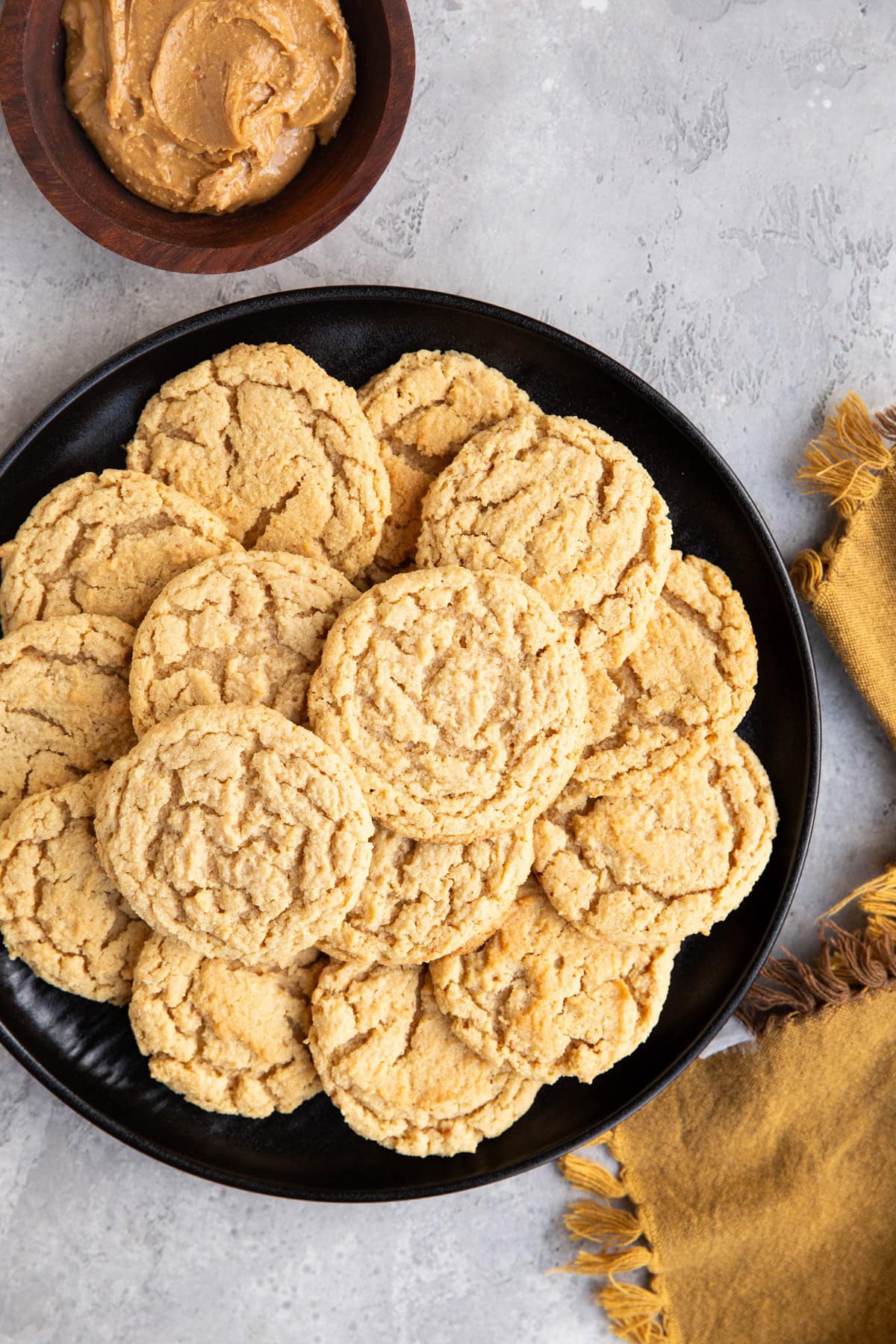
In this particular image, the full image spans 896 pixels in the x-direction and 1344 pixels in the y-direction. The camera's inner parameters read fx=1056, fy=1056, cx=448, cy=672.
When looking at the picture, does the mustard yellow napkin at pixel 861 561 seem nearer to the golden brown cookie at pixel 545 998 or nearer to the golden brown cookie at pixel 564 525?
the golden brown cookie at pixel 564 525

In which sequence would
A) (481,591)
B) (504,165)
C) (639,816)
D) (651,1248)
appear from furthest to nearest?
(651,1248) < (504,165) < (639,816) < (481,591)

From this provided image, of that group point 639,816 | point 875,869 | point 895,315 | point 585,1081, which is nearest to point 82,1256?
point 585,1081

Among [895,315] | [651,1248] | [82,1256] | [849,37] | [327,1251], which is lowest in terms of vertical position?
[82,1256]

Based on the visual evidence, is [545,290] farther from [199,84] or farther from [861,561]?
[861,561]

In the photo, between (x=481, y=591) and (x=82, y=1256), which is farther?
(x=82, y=1256)

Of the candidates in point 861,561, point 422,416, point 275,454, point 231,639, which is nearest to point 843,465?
point 861,561

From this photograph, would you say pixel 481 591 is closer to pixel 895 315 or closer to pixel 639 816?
pixel 639 816

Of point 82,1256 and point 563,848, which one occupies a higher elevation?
point 563,848

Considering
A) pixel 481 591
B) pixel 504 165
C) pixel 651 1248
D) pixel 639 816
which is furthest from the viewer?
pixel 651 1248

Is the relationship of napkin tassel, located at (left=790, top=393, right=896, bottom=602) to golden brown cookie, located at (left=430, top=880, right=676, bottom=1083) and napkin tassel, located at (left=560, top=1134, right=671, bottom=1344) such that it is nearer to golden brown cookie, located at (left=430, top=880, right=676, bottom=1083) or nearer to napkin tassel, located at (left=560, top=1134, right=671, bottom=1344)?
golden brown cookie, located at (left=430, top=880, right=676, bottom=1083)
